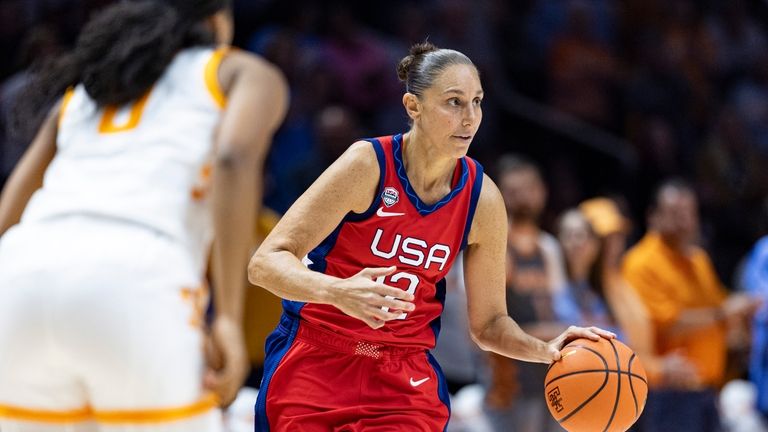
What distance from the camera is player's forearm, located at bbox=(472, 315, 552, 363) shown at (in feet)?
11.0

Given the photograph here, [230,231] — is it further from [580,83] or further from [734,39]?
[734,39]

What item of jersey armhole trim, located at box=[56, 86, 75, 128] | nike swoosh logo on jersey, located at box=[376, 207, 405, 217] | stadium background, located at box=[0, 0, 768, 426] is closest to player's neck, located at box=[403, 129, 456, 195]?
nike swoosh logo on jersey, located at box=[376, 207, 405, 217]

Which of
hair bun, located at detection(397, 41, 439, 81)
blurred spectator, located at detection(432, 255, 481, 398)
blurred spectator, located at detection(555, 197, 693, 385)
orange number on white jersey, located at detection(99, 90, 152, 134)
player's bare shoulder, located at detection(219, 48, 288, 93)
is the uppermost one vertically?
hair bun, located at detection(397, 41, 439, 81)

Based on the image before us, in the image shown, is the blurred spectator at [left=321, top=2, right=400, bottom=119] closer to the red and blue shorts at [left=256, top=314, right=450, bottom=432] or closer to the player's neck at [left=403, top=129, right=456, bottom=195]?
the player's neck at [left=403, top=129, right=456, bottom=195]

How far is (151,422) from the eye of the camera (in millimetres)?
3385

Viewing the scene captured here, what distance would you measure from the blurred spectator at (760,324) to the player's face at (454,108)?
16.6 feet

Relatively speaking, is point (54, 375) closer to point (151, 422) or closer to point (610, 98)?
point (151, 422)

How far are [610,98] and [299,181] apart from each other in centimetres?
349

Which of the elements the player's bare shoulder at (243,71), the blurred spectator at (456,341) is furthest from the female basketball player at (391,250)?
the blurred spectator at (456,341)

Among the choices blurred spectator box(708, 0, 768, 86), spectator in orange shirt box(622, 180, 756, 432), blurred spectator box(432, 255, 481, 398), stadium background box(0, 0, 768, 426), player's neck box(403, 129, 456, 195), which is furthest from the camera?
blurred spectator box(708, 0, 768, 86)

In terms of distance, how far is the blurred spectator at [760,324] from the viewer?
752cm

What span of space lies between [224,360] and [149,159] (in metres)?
0.69

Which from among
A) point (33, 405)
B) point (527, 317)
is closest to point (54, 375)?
point (33, 405)

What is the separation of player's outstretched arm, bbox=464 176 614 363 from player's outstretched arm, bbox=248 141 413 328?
1.30ft
